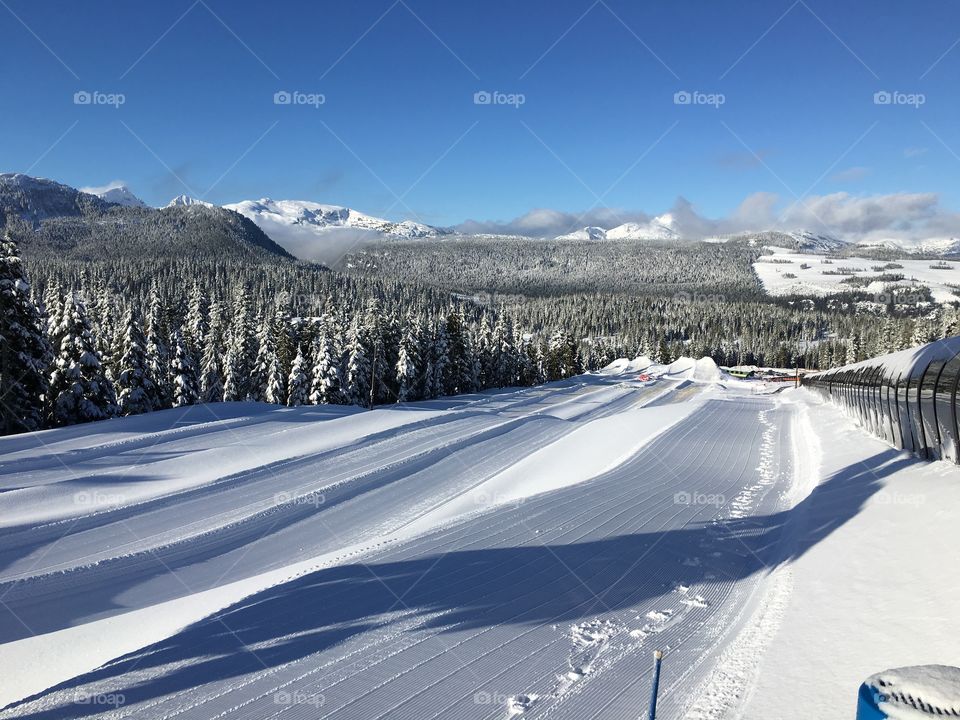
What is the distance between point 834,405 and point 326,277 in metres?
184

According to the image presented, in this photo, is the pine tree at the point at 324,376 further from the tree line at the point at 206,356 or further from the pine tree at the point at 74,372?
the pine tree at the point at 74,372

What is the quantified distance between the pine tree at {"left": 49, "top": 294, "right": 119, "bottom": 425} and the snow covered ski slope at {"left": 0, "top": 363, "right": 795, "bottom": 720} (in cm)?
777

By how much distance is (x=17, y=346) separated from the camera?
20812mm

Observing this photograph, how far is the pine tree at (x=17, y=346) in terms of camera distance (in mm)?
20500

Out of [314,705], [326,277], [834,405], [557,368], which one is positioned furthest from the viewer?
[326,277]

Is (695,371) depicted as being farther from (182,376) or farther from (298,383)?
(182,376)

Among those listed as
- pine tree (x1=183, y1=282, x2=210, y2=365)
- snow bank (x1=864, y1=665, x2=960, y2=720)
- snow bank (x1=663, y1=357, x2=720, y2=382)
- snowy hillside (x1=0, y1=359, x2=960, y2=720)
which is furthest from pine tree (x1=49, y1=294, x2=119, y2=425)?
snow bank (x1=663, y1=357, x2=720, y2=382)

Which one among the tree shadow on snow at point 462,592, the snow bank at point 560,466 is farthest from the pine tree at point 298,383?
the tree shadow on snow at point 462,592

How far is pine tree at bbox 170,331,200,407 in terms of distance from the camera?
36041mm

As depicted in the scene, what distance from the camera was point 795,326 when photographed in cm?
16088

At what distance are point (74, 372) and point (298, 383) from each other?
1460 centimetres

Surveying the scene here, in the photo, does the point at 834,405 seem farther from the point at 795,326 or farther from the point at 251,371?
the point at 795,326

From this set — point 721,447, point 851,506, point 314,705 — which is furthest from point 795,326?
point 314,705

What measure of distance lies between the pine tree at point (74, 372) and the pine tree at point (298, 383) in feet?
44.3
